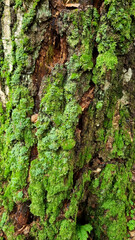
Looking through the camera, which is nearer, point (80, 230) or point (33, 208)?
point (33, 208)

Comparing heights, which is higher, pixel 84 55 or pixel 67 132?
pixel 84 55

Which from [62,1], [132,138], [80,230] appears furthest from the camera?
[132,138]

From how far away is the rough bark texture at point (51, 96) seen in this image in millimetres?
2137

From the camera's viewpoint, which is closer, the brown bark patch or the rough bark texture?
the rough bark texture

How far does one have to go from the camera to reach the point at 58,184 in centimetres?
222

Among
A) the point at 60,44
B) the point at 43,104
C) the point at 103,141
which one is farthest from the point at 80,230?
the point at 60,44

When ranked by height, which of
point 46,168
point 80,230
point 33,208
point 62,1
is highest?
point 62,1

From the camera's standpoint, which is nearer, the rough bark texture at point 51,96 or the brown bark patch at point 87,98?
the rough bark texture at point 51,96

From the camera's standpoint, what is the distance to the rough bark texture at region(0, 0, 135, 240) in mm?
2137

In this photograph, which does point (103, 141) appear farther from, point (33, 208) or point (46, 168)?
point (33, 208)

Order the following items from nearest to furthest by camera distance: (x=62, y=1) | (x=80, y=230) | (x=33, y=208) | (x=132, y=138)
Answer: (x=62, y=1) → (x=33, y=208) → (x=80, y=230) → (x=132, y=138)

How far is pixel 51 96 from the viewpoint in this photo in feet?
7.09

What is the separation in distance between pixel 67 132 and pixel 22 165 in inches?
32.1

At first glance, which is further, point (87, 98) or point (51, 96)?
point (87, 98)
